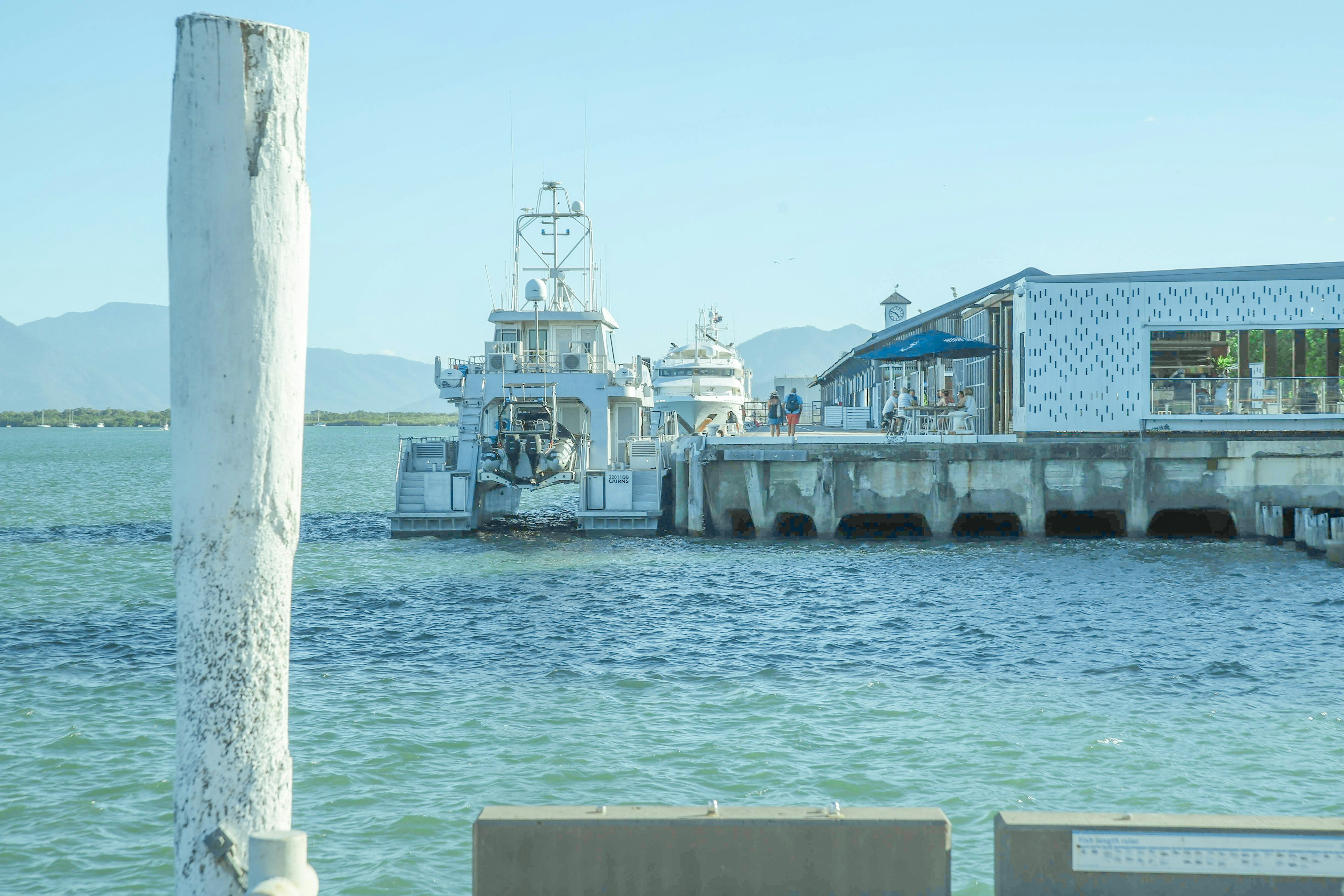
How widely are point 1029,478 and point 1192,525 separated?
6032 mm

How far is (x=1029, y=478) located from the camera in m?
27.8

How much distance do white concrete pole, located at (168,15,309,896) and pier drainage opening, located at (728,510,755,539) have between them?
25780mm

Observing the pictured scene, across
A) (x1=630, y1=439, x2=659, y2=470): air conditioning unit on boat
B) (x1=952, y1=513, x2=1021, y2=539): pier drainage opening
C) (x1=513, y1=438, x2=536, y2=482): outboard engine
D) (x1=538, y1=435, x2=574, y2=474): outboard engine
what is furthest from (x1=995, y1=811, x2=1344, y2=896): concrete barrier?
(x1=630, y1=439, x2=659, y2=470): air conditioning unit on boat

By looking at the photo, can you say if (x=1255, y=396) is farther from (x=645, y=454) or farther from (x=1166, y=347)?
(x=645, y=454)

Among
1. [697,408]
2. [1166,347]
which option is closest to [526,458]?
[1166,347]

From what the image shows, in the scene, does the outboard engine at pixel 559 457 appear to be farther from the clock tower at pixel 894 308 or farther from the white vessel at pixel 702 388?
the clock tower at pixel 894 308

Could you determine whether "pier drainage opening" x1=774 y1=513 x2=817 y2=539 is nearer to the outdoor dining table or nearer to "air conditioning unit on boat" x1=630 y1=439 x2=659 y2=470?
"air conditioning unit on boat" x1=630 y1=439 x2=659 y2=470

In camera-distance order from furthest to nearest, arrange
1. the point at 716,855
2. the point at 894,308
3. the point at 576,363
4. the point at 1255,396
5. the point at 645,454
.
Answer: the point at 894,308 < the point at 576,363 < the point at 645,454 < the point at 1255,396 < the point at 716,855

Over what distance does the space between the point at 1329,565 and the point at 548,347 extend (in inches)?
821

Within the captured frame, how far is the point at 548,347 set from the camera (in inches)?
1341

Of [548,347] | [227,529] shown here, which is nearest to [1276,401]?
[548,347]

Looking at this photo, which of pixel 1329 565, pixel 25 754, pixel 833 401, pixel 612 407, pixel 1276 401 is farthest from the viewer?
pixel 833 401

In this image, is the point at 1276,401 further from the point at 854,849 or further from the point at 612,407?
the point at 854,849

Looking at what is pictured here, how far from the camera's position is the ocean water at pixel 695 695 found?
9.35m
